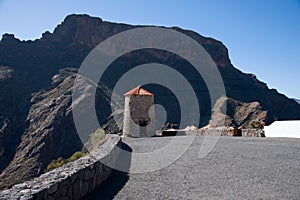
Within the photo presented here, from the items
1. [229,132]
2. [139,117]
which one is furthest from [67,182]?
[229,132]

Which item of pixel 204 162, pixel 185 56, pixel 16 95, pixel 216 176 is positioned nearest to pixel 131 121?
pixel 204 162

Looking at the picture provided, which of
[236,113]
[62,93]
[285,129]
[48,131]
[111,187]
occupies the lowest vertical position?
[48,131]

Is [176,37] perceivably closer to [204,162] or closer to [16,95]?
[16,95]

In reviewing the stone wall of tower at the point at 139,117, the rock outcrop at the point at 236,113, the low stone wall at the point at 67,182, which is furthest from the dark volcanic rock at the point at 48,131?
the low stone wall at the point at 67,182

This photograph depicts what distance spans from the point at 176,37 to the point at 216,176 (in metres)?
87.5

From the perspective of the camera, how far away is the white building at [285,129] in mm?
16733

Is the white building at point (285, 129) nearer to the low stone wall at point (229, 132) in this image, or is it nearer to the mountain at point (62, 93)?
the low stone wall at point (229, 132)

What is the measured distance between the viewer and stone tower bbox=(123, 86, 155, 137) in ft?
67.4

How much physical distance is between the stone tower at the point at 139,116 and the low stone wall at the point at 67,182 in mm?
14221

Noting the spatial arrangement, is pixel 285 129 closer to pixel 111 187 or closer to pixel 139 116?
pixel 139 116

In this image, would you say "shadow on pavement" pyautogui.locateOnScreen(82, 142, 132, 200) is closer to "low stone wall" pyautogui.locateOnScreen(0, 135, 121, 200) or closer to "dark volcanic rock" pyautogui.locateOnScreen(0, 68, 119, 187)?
"low stone wall" pyautogui.locateOnScreen(0, 135, 121, 200)

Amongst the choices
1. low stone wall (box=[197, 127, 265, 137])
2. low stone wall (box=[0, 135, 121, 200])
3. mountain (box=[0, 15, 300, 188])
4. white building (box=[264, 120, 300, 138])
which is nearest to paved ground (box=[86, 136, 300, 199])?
low stone wall (box=[0, 135, 121, 200])

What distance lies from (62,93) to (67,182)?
51.5 meters

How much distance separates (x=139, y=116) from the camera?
20641mm
